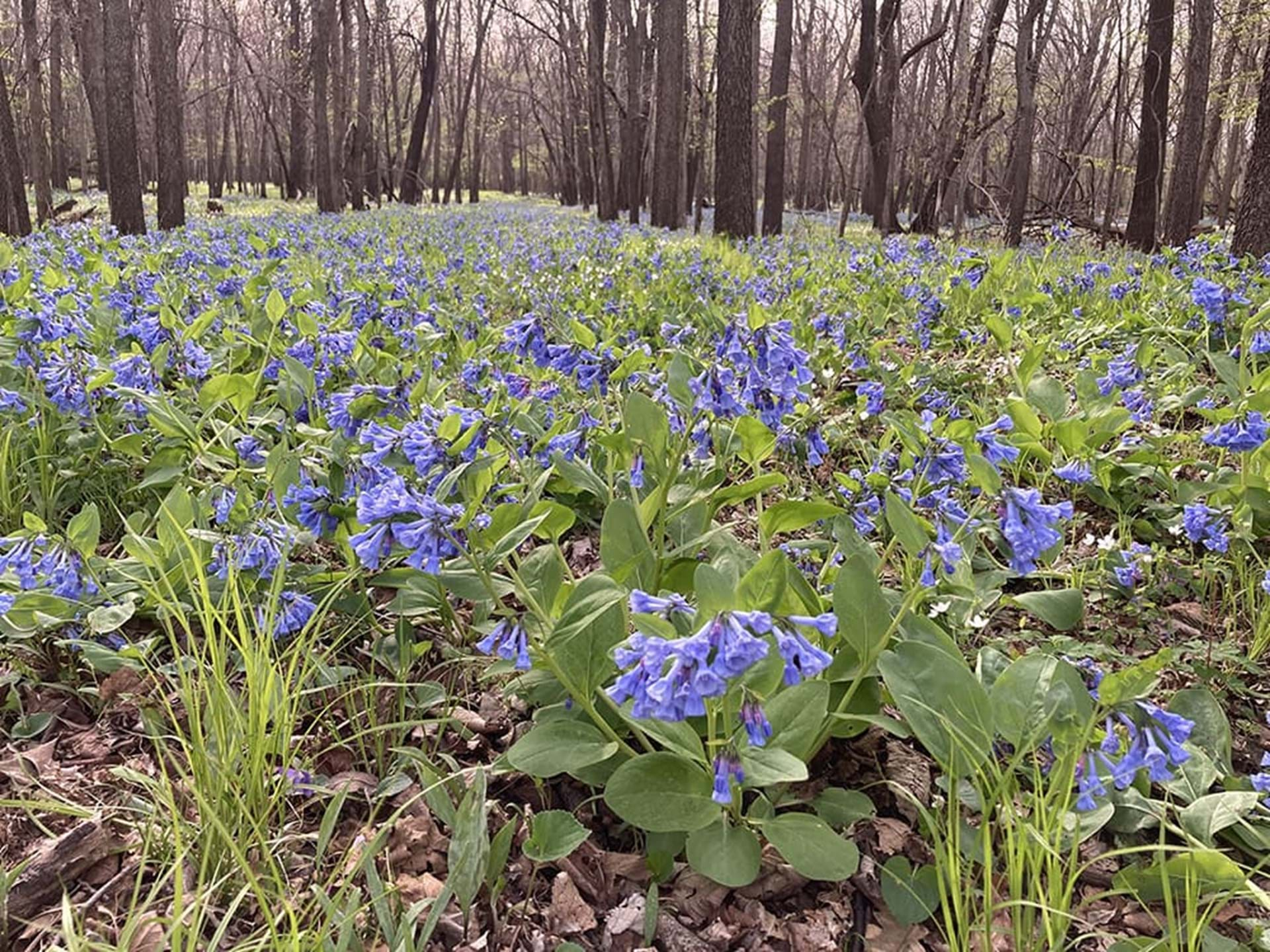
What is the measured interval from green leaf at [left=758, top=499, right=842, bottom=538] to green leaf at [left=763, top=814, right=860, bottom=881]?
1.54ft

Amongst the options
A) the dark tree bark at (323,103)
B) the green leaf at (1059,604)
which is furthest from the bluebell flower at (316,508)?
the dark tree bark at (323,103)

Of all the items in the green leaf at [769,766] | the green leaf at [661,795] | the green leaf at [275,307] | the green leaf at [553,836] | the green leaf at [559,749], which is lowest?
the green leaf at [553,836]

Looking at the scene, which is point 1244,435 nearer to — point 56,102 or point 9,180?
point 9,180

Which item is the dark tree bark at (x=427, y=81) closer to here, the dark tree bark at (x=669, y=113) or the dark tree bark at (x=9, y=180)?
the dark tree bark at (x=669, y=113)

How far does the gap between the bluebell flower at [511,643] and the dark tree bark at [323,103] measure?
595 inches

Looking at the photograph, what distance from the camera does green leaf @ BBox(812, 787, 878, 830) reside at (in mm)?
1367

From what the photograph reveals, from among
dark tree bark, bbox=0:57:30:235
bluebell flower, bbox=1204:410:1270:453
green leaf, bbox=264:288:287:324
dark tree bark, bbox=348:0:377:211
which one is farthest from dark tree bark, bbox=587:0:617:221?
bluebell flower, bbox=1204:410:1270:453

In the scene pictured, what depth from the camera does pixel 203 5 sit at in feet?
90.9

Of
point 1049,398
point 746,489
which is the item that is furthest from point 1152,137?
point 746,489

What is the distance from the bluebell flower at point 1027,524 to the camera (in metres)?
1.26

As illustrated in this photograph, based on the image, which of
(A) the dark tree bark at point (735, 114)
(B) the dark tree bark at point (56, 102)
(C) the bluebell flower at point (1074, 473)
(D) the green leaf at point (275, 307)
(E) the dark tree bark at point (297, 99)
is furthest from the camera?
(E) the dark tree bark at point (297, 99)

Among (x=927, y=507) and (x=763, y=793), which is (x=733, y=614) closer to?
(x=763, y=793)

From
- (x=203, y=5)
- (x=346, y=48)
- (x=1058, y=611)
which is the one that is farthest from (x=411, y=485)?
(x=203, y=5)

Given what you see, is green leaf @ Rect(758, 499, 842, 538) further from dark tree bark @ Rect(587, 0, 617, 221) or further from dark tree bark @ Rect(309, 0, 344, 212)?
dark tree bark @ Rect(587, 0, 617, 221)
